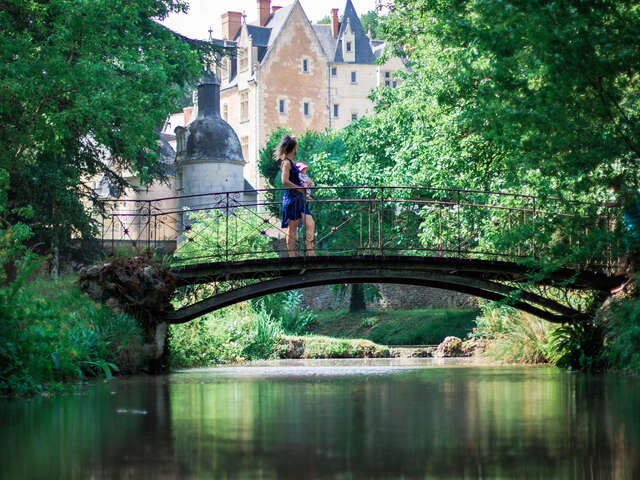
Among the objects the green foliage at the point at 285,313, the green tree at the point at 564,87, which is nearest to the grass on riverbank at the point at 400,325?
the green foliage at the point at 285,313

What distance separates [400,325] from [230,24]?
41.7 m

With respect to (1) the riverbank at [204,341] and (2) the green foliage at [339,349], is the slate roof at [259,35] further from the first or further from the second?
(2) the green foliage at [339,349]

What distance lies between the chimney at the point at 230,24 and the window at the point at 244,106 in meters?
4.59

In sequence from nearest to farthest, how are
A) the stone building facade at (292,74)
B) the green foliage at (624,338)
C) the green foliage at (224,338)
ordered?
the green foliage at (624,338) → the green foliage at (224,338) → the stone building facade at (292,74)

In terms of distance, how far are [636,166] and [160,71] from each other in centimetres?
1318

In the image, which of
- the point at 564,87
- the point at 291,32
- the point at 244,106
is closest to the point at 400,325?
the point at 564,87

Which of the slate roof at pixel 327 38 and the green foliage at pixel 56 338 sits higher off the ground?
the slate roof at pixel 327 38

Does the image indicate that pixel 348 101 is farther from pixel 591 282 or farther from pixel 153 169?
pixel 591 282

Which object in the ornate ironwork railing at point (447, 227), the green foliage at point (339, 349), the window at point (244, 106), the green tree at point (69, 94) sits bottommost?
the green foliage at point (339, 349)

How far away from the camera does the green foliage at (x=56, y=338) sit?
10484 millimetres

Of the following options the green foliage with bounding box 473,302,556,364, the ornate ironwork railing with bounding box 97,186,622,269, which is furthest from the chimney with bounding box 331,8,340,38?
the green foliage with bounding box 473,302,556,364

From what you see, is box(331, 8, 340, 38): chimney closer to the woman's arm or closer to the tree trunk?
the tree trunk

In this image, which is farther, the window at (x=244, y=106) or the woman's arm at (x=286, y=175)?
the window at (x=244, y=106)

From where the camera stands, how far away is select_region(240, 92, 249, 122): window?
7056cm
